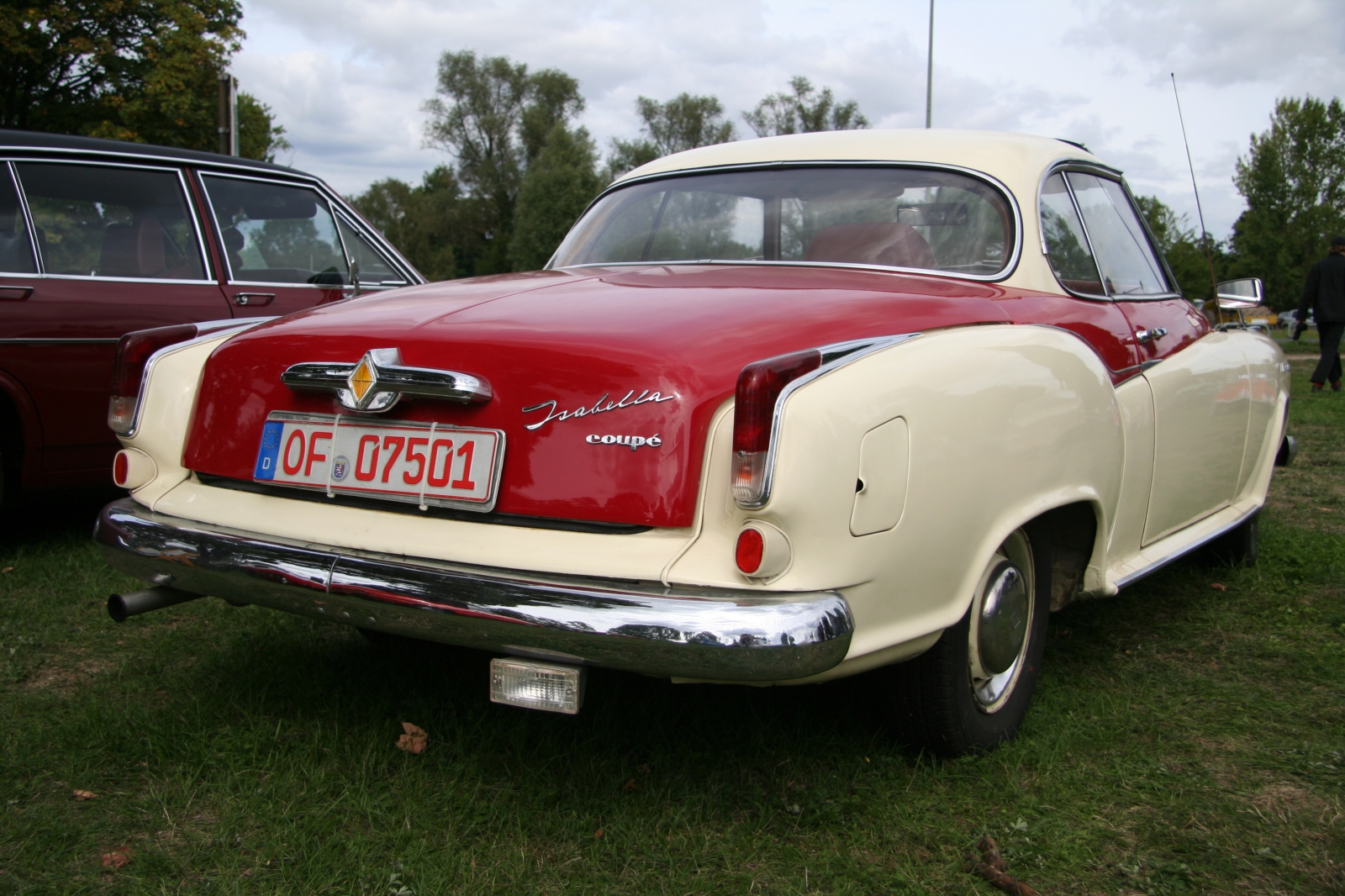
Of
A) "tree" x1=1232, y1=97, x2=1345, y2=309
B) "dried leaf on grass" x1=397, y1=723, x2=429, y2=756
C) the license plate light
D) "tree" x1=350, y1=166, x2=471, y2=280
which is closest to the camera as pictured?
the license plate light

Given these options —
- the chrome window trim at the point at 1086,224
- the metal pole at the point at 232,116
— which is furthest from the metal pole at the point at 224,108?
the chrome window trim at the point at 1086,224

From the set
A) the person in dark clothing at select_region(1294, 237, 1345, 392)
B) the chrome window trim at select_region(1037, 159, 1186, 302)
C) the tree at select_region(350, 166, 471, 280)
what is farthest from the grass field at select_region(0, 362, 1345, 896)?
the tree at select_region(350, 166, 471, 280)

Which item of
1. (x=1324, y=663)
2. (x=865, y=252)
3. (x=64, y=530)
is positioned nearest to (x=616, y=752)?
(x=865, y=252)

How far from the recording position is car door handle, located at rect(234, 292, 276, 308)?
197 inches

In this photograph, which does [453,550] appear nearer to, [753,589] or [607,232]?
[753,589]

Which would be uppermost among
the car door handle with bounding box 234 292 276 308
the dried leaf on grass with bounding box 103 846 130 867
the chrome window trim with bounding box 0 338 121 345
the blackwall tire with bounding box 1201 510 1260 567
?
the car door handle with bounding box 234 292 276 308

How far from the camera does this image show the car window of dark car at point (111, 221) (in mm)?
A: 4566

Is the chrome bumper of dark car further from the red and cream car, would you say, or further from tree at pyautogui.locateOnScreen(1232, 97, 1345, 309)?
tree at pyautogui.locateOnScreen(1232, 97, 1345, 309)

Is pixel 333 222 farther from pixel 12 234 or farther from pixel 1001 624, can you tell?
pixel 1001 624

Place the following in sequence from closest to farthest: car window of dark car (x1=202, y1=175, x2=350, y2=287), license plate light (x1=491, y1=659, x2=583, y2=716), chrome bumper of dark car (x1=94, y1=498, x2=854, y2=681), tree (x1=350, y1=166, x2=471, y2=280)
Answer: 1. chrome bumper of dark car (x1=94, y1=498, x2=854, y2=681)
2. license plate light (x1=491, y1=659, x2=583, y2=716)
3. car window of dark car (x1=202, y1=175, x2=350, y2=287)
4. tree (x1=350, y1=166, x2=471, y2=280)

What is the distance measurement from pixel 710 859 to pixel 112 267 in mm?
3898

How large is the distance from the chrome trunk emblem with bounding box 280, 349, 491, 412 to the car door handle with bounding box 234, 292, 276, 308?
2.91 m

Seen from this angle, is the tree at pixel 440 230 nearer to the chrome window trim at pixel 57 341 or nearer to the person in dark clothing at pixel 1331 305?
the person in dark clothing at pixel 1331 305

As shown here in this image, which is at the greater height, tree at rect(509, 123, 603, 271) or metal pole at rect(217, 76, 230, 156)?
tree at rect(509, 123, 603, 271)
